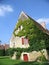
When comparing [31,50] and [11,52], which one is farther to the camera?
[11,52]

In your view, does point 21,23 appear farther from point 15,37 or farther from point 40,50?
point 40,50

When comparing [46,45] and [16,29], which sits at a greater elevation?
[16,29]

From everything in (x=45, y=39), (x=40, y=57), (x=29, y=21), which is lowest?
(x=40, y=57)

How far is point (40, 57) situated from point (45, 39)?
308 centimetres

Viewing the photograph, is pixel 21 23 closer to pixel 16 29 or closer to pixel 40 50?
pixel 16 29

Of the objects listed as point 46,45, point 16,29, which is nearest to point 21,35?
point 16,29

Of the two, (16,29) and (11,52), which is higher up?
→ (16,29)

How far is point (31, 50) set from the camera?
Answer: 38844mm

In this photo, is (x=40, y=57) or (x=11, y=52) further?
(x=11, y=52)

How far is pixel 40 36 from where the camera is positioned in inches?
1521

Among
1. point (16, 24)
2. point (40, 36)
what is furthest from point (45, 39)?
point (16, 24)

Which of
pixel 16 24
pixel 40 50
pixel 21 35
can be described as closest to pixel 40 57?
pixel 40 50

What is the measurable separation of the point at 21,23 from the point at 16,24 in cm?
177

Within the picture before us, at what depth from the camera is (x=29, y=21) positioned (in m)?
39.8
